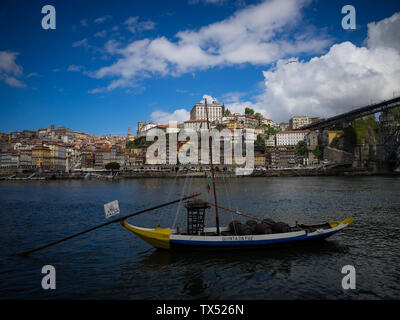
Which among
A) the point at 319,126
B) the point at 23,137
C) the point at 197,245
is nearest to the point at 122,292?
the point at 197,245

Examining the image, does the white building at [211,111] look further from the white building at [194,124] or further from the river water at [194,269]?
the river water at [194,269]

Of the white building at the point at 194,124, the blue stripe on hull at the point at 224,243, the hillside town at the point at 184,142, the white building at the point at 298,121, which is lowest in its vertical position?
the blue stripe on hull at the point at 224,243

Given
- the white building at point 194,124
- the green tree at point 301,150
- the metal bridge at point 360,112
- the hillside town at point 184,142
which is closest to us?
the metal bridge at point 360,112

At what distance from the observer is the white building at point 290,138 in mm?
137250

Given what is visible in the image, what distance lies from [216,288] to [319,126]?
417 feet

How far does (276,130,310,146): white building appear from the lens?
13725 cm

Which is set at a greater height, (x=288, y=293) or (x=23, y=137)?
(x=23, y=137)

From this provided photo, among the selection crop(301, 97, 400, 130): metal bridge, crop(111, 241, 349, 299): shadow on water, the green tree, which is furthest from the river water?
the green tree

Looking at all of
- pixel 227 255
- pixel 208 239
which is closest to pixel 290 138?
pixel 227 255

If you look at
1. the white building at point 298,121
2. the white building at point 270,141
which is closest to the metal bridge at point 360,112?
the white building at point 270,141

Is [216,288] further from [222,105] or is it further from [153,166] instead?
[222,105]

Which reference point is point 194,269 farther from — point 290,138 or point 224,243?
point 290,138

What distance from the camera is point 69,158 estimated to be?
125 metres

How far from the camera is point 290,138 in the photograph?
139m
